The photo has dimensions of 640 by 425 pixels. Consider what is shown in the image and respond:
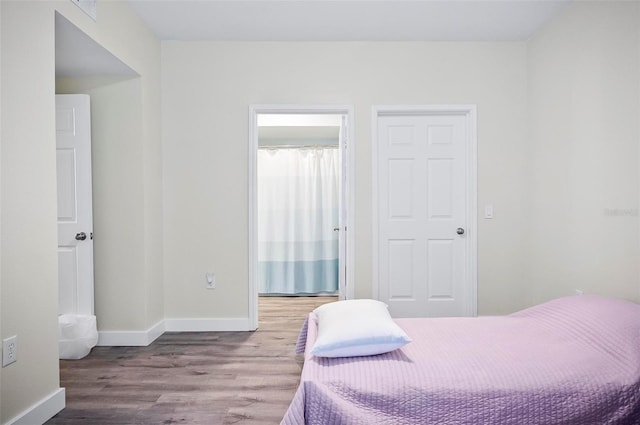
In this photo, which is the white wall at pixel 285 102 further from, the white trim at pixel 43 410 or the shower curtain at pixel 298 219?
the shower curtain at pixel 298 219

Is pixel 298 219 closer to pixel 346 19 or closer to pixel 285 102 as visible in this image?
pixel 285 102

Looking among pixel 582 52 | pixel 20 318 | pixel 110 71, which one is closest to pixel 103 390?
pixel 20 318

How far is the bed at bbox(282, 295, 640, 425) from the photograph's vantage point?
1484mm

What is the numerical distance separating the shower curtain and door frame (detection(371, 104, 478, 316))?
60.1 inches

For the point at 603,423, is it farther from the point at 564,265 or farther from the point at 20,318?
the point at 20,318

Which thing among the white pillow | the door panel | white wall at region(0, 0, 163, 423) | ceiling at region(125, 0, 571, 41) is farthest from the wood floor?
ceiling at region(125, 0, 571, 41)

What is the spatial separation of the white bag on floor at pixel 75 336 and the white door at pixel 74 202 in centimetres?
11

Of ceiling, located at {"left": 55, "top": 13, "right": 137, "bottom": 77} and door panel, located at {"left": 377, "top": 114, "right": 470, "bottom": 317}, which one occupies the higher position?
ceiling, located at {"left": 55, "top": 13, "right": 137, "bottom": 77}

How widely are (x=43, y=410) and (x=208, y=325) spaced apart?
155cm

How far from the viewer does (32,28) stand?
1925 millimetres

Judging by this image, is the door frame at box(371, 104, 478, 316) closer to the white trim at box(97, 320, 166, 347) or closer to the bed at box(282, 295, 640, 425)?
the bed at box(282, 295, 640, 425)

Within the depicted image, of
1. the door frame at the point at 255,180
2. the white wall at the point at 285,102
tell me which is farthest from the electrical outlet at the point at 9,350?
the door frame at the point at 255,180

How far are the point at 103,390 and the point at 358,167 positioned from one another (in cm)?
251

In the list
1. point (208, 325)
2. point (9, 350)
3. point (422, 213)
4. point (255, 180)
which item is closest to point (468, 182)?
point (422, 213)
